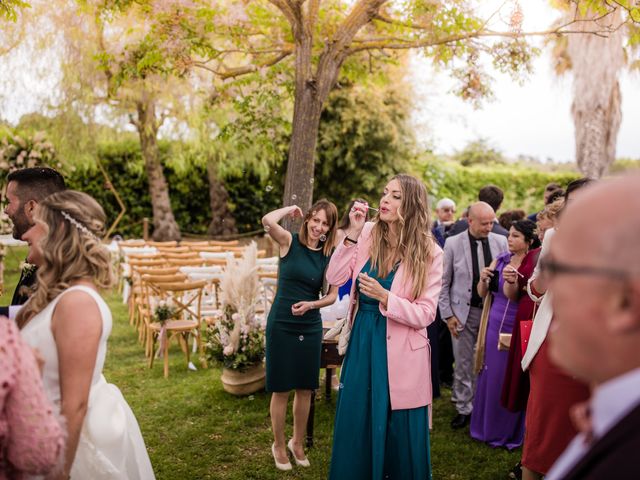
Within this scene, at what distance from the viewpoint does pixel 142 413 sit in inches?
231

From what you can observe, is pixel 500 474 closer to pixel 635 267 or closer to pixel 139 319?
pixel 635 267

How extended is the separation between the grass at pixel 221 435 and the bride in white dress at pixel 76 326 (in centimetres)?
231

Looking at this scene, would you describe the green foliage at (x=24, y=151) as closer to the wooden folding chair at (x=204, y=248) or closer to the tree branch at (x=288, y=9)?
the wooden folding chair at (x=204, y=248)

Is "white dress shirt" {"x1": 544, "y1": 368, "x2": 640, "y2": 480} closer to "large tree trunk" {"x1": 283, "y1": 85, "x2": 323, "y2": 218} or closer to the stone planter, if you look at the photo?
"large tree trunk" {"x1": 283, "y1": 85, "x2": 323, "y2": 218}

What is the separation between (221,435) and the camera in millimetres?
5312

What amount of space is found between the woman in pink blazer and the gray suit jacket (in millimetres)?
1988

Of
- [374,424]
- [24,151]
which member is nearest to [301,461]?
[374,424]

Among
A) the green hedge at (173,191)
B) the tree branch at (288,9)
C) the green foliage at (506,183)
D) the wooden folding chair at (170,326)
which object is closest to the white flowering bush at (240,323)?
the wooden folding chair at (170,326)

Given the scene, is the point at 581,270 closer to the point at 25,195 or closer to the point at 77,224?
the point at 77,224

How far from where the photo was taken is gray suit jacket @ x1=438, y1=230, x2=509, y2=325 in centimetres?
564

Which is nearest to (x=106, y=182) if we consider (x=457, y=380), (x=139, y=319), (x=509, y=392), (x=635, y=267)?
(x=139, y=319)

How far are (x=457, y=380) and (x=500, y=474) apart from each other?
1.28 m

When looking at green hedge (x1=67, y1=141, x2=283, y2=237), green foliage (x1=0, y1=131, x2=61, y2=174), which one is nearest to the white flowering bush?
green foliage (x1=0, y1=131, x2=61, y2=174)

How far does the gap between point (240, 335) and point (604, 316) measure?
18.0 feet
